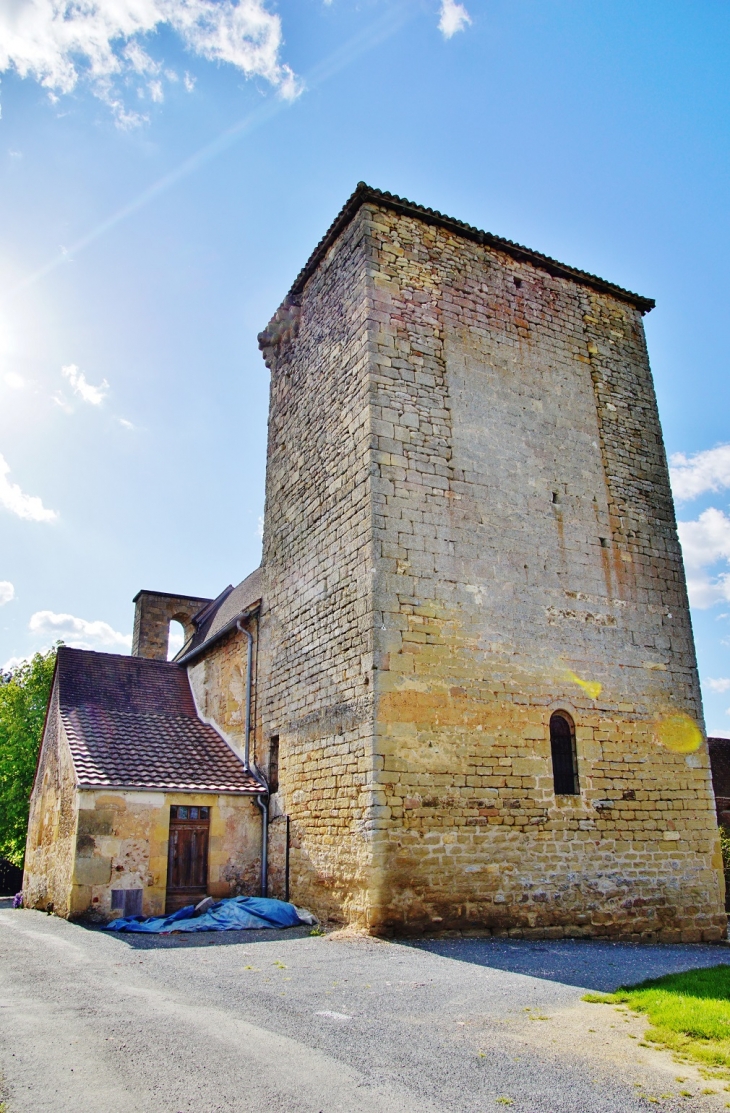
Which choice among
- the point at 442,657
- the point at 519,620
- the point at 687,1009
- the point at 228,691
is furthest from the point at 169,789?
the point at 687,1009

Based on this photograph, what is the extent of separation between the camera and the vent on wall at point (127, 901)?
10.7 metres

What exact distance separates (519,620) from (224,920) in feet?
18.6

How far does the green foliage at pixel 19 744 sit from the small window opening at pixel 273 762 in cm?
1212

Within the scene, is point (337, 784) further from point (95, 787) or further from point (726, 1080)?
point (726, 1080)

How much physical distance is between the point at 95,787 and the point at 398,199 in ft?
32.8

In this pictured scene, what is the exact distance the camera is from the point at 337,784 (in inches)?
388

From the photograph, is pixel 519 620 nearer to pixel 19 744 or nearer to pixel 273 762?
pixel 273 762

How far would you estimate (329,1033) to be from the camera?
15.9 ft

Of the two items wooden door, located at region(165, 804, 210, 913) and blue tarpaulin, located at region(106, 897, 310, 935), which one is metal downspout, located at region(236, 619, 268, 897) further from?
blue tarpaulin, located at region(106, 897, 310, 935)

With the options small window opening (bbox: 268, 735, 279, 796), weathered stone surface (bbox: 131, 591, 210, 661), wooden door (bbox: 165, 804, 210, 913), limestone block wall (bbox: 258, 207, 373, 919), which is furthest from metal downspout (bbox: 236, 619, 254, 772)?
weathered stone surface (bbox: 131, 591, 210, 661)

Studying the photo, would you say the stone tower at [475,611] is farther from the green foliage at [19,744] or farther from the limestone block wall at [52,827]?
the green foliage at [19,744]

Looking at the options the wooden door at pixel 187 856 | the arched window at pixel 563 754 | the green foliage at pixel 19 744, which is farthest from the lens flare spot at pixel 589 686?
the green foliage at pixel 19 744

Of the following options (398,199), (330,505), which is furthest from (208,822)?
(398,199)

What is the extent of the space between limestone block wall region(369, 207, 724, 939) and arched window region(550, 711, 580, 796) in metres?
0.12
